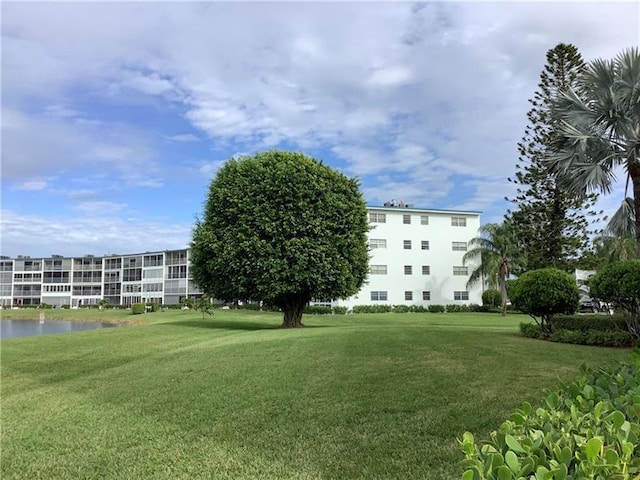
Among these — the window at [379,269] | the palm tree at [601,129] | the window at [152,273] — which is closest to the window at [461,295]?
the window at [379,269]

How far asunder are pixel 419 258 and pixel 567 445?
4706 centimetres

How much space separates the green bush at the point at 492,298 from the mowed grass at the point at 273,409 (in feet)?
114

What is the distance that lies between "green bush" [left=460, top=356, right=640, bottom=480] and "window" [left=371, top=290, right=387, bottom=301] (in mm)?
43993

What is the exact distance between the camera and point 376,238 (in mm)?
46906

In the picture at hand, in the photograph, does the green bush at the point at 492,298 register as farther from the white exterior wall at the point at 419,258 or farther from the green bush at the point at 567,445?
the green bush at the point at 567,445

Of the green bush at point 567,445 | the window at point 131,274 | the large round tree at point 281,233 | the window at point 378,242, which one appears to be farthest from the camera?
the window at point 131,274

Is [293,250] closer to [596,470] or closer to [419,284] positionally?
[596,470]

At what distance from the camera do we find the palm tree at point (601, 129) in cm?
1394

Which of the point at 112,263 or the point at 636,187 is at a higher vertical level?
the point at 112,263

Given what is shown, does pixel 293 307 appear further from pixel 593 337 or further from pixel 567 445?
pixel 567 445

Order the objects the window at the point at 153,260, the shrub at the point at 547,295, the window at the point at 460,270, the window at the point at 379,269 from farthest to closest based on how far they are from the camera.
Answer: the window at the point at 153,260
the window at the point at 460,270
the window at the point at 379,269
the shrub at the point at 547,295

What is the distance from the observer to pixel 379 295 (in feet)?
152

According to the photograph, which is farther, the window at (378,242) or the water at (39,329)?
the window at (378,242)

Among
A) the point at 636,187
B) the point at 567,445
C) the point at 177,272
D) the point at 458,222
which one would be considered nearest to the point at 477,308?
the point at 458,222
